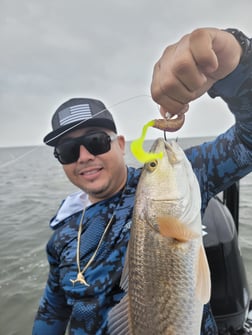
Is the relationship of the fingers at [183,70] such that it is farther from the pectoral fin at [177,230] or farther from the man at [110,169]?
the pectoral fin at [177,230]

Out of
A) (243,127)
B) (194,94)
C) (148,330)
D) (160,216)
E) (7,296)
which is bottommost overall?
(7,296)

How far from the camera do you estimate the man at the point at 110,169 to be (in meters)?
1.33

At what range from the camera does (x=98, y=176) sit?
2.39m

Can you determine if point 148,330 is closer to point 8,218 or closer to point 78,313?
point 78,313

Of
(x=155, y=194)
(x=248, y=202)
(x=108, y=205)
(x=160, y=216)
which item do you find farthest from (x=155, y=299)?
(x=248, y=202)

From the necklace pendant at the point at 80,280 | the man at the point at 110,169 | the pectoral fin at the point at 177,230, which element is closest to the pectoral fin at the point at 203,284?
the pectoral fin at the point at 177,230

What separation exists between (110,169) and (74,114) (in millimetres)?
508

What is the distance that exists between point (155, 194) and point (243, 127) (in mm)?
715

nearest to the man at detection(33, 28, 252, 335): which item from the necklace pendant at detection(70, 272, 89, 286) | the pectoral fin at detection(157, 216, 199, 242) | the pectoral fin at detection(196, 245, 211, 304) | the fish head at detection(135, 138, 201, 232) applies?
the necklace pendant at detection(70, 272, 89, 286)

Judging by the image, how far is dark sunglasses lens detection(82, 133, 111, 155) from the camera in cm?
236

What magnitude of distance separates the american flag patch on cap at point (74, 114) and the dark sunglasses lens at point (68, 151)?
19 centimetres

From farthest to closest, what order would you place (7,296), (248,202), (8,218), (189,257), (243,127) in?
(8,218)
(248,202)
(7,296)
(243,127)
(189,257)

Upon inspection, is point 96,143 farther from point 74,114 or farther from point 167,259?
point 167,259

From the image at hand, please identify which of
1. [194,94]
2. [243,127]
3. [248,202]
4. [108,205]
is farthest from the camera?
[248,202]
